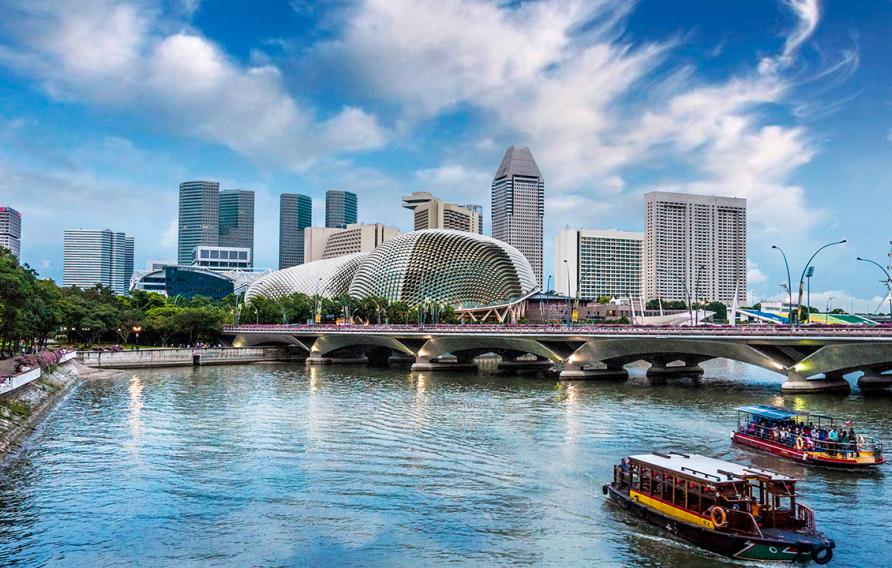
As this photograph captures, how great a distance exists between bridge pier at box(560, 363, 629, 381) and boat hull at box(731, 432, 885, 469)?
38.4 meters

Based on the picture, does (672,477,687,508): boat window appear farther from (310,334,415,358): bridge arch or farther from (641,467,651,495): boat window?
(310,334,415,358): bridge arch

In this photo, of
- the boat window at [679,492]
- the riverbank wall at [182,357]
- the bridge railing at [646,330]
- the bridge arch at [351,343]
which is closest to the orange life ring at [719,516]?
the boat window at [679,492]

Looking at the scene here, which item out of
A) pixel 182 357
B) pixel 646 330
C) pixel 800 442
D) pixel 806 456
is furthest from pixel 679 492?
pixel 182 357

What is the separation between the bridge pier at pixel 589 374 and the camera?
259 feet

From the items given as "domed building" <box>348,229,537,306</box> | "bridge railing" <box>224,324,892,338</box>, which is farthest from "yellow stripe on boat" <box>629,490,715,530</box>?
"domed building" <box>348,229,537,306</box>

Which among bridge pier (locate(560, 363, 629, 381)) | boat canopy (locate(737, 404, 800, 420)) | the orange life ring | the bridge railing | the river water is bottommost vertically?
the river water

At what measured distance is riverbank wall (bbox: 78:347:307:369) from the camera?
95.3 metres

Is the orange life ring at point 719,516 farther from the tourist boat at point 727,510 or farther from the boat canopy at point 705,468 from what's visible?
the boat canopy at point 705,468

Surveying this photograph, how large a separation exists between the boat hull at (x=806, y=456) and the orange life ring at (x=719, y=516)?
14763mm

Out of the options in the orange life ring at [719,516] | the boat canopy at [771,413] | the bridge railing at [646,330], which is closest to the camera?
the orange life ring at [719,516]

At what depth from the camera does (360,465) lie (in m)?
35.3

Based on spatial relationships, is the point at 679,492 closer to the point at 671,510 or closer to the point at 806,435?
the point at 671,510

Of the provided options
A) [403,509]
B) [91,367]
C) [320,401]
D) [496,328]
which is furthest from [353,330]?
[403,509]

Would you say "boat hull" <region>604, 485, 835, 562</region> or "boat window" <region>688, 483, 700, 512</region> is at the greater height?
"boat window" <region>688, 483, 700, 512</region>
